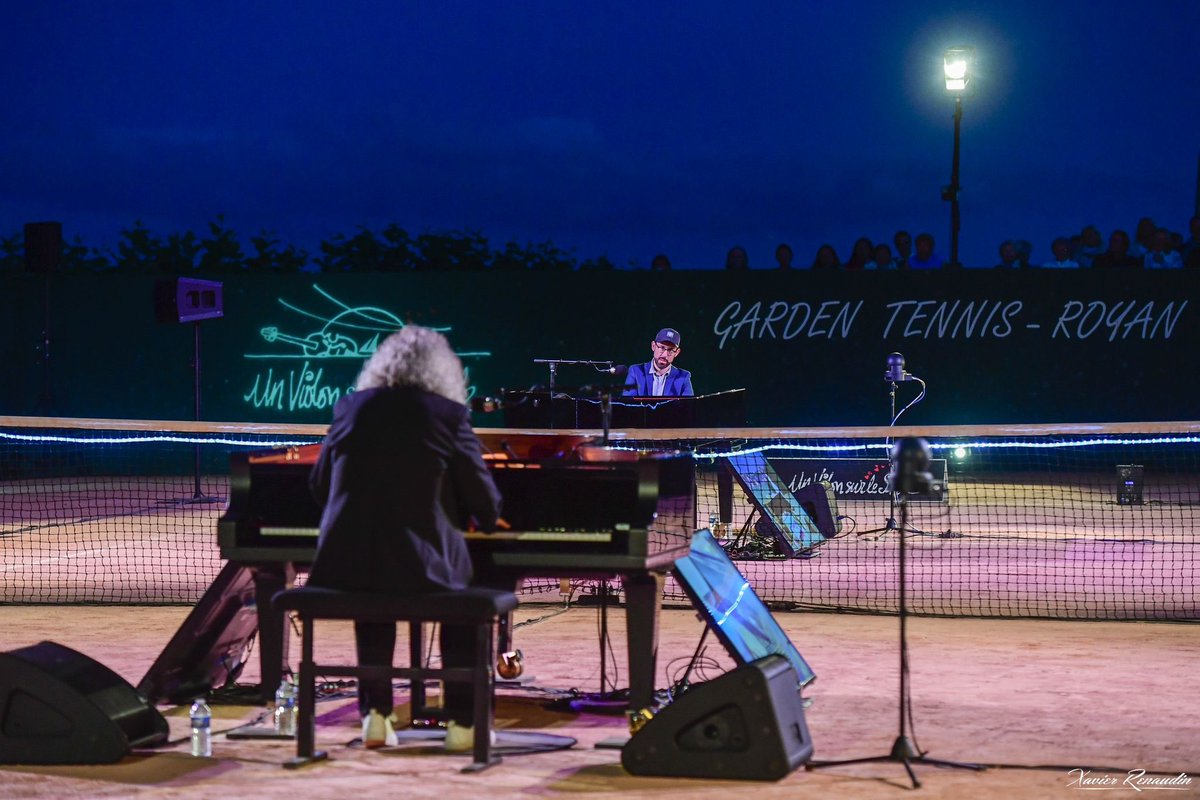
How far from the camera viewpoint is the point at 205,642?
6.41m

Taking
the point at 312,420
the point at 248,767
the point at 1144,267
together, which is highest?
the point at 1144,267

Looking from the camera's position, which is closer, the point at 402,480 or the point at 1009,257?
the point at 402,480

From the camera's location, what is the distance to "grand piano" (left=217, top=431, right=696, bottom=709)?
5641 millimetres

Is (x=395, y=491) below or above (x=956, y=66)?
below

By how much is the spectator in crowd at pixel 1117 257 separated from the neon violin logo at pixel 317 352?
285 inches

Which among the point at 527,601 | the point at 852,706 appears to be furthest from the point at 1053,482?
the point at 852,706

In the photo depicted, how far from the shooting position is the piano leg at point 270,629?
6.05m

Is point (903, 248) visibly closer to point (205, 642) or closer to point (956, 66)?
point (956, 66)

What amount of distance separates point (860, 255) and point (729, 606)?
12211 millimetres

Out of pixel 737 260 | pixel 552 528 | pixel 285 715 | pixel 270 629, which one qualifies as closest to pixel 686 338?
pixel 737 260

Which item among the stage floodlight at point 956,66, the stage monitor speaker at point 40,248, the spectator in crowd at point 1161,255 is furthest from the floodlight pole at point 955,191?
the stage monitor speaker at point 40,248

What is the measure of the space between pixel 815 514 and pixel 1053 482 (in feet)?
22.0

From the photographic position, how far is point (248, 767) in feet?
17.7

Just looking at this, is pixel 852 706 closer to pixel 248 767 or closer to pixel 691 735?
pixel 691 735
